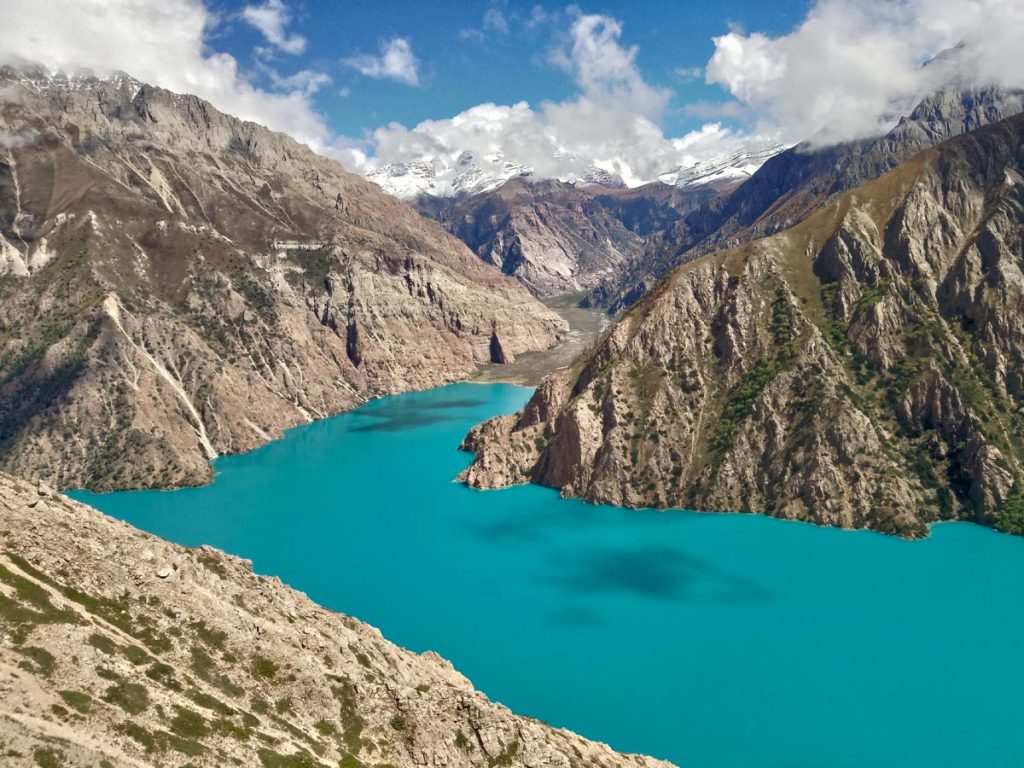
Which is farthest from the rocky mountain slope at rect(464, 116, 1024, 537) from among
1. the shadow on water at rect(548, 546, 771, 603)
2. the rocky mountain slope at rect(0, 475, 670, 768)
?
the rocky mountain slope at rect(0, 475, 670, 768)

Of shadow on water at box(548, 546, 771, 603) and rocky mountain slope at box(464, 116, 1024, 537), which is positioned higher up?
rocky mountain slope at box(464, 116, 1024, 537)

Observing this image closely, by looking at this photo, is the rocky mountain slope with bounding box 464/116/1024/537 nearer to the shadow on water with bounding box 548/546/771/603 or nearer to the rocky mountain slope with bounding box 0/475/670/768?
the shadow on water with bounding box 548/546/771/603

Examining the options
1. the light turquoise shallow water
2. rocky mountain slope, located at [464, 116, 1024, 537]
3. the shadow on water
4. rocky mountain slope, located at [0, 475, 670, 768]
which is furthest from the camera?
rocky mountain slope, located at [464, 116, 1024, 537]

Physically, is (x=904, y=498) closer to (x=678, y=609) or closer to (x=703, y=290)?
(x=678, y=609)

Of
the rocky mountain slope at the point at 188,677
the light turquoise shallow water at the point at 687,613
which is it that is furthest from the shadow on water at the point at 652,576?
A: the rocky mountain slope at the point at 188,677

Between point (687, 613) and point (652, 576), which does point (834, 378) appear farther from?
point (687, 613)

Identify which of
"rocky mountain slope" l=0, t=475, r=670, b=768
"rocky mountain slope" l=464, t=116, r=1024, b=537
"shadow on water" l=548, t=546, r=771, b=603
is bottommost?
"rocky mountain slope" l=0, t=475, r=670, b=768

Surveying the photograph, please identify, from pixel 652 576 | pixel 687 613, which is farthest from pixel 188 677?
pixel 652 576

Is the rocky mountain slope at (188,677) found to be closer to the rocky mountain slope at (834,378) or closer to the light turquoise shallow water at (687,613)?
the light turquoise shallow water at (687,613)
